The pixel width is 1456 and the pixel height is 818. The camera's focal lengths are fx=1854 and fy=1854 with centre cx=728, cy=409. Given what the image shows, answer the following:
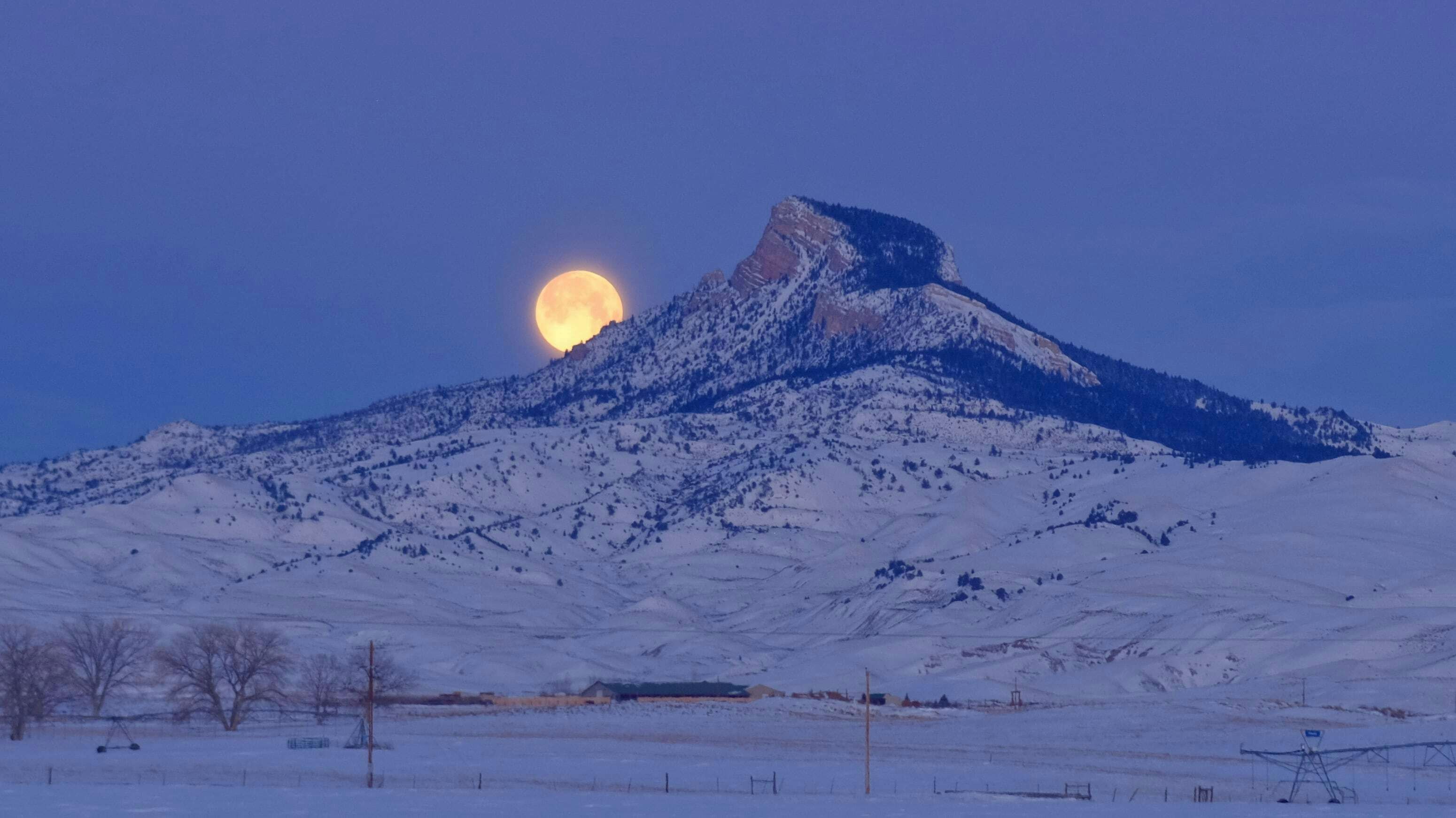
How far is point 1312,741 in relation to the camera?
96312mm

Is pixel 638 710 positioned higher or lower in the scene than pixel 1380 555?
lower

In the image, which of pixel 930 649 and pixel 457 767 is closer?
pixel 457 767

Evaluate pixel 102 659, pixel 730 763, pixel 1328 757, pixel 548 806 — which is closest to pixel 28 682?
pixel 102 659

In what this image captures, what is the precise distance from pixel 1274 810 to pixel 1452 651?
70.4 metres

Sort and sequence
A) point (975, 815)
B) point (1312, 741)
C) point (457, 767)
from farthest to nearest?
1. point (1312, 741)
2. point (457, 767)
3. point (975, 815)

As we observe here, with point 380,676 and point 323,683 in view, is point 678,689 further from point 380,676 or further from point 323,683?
point 323,683

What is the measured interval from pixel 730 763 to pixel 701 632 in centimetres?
9172

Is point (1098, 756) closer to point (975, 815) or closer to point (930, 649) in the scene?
point (975, 815)

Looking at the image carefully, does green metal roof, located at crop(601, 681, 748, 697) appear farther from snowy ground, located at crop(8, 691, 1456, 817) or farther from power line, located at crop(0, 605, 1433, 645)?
power line, located at crop(0, 605, 1433, 645)

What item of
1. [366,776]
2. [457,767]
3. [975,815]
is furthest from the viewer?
[457,767]

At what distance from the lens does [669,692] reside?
13475 centimetres

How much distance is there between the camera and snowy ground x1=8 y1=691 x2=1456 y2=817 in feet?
235

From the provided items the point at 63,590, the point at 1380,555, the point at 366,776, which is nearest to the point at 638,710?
the point at 366,776

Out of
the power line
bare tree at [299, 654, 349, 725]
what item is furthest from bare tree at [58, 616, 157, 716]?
bare tree at [299, 654, 349, 725]
